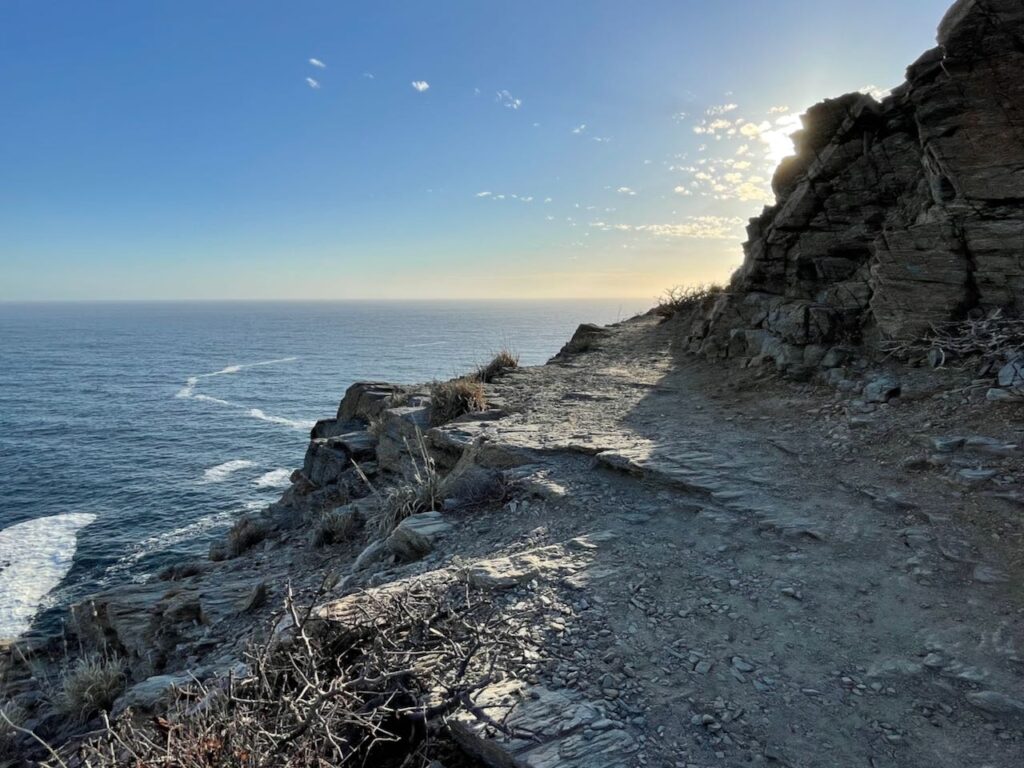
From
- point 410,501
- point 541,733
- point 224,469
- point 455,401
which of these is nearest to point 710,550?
point 541,733

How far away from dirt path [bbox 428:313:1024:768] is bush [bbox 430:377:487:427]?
11.1 feet

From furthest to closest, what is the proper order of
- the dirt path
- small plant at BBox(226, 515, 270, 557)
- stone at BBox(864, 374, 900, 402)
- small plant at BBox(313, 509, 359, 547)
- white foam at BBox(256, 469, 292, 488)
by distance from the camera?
white foam at BBox(256, 469, 292, 488) → small plant at BBox(226, 515, 270, 557) → small plant at BBox(313, 509, 359, 547) → stone at BBox(864, 374, 900, 402) → the dirt path

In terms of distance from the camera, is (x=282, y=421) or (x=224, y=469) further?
(x=282, y=421)

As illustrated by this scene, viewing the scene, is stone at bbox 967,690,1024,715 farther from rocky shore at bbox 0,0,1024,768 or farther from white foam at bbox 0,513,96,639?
white foam at bbox 0,513,96,639

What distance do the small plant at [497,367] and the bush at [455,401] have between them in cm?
213

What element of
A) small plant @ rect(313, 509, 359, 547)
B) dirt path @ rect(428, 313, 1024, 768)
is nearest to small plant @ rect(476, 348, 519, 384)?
small plant @ rect(313, 509, 359, 547)

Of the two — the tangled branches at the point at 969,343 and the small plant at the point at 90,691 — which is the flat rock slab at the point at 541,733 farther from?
the tangled branches at the point at 969,343

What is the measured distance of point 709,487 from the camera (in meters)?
6.81

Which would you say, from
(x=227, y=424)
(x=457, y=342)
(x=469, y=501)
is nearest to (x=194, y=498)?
(x=227, y=424)

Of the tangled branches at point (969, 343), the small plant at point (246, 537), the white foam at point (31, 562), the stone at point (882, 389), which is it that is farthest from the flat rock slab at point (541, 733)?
the white foam at point (31, 562)

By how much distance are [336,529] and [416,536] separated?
307 centimetres

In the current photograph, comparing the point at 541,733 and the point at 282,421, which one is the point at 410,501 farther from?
the point at 282,421

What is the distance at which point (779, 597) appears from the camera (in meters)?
4.77

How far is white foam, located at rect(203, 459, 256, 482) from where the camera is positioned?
27188 millimetres
